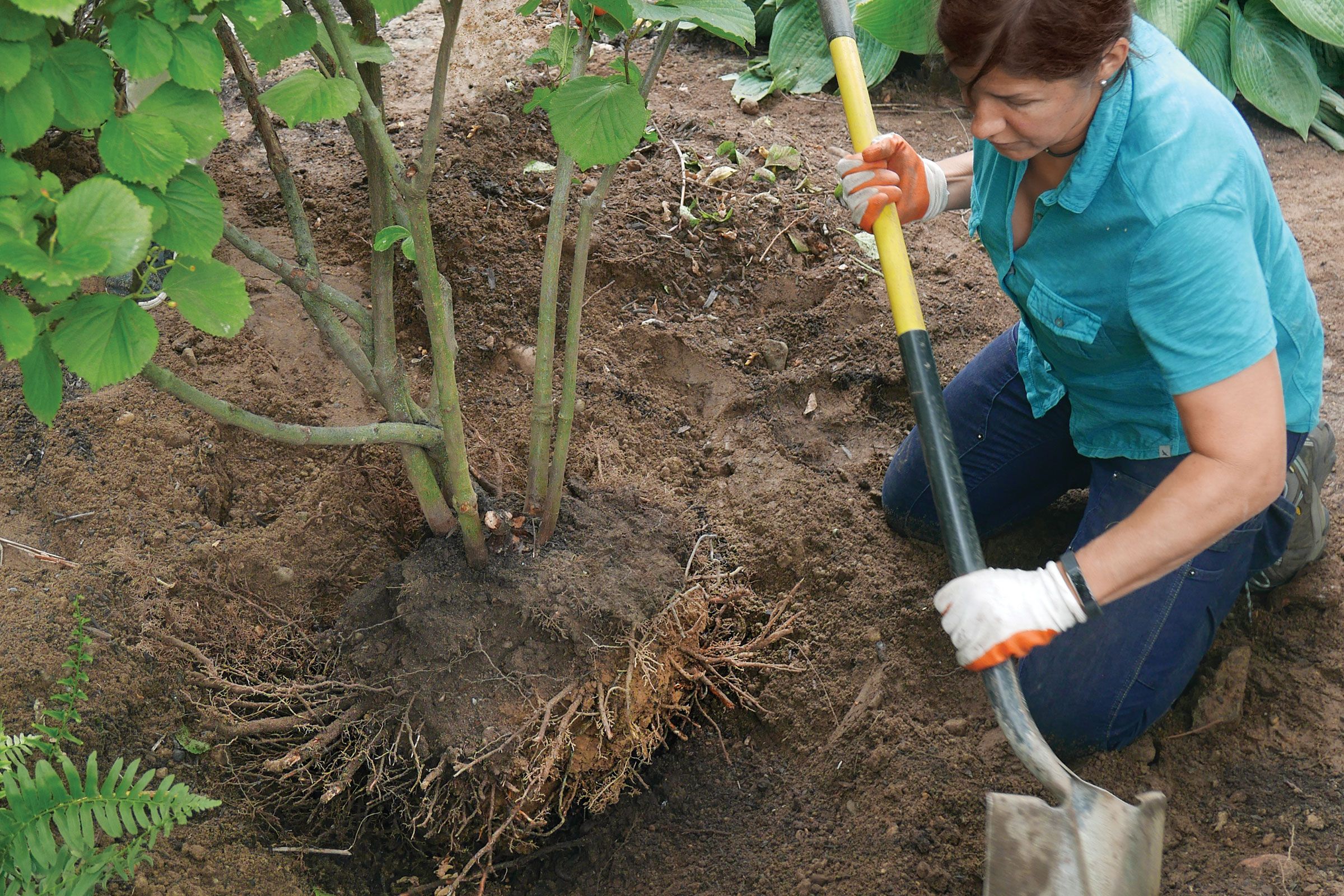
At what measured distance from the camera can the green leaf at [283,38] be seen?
4.08ft

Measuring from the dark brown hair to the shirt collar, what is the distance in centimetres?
9

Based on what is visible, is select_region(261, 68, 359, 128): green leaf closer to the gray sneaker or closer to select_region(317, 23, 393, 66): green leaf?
select_region(317, 23, 393, 66): green leaf

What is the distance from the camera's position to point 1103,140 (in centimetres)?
134

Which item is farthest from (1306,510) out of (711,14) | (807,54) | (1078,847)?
(807,54)

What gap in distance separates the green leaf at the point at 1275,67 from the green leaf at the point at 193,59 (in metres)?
3.44

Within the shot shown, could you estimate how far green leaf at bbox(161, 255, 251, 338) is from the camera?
1.08m

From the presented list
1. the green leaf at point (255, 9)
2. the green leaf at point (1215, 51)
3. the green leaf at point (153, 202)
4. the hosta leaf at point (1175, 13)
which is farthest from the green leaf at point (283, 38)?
the green leaf at point (1215, 51)

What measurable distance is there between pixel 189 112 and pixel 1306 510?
195 centimetres

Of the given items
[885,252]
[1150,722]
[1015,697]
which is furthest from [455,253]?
[1150,722]

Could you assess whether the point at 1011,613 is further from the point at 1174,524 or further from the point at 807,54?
the point at 807,54

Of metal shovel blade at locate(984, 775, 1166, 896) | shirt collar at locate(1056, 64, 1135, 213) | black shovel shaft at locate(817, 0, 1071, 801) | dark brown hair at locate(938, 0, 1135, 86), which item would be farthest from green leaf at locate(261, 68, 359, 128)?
metal shovel blade at locate(984, 775, 1166, 896)

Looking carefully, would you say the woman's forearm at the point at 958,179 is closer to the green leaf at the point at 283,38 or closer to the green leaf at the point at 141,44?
the green leaf at the point at 283,38

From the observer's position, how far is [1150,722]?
172cm

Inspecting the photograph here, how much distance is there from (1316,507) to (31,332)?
82.3 inches
